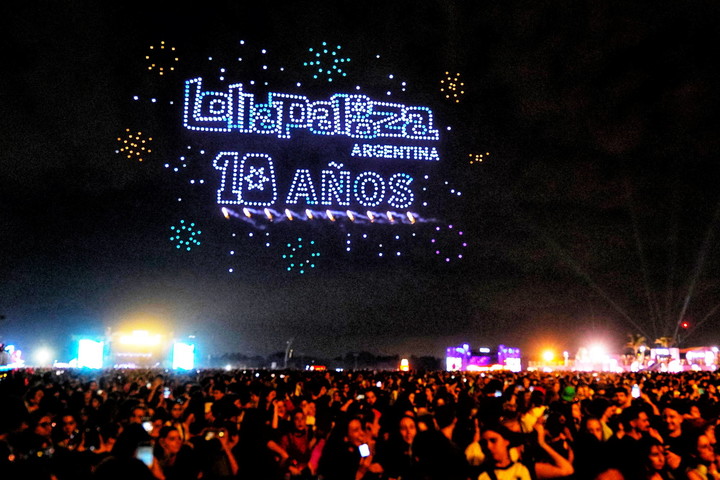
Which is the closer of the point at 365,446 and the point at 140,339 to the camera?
the point at 365,446

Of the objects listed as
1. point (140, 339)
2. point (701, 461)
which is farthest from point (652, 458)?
point (140, 339)

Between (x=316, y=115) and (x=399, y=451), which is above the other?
(x=316, y=115)

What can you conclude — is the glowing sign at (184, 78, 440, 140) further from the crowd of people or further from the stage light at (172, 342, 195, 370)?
the stage light at (172, 342, 195, 370)

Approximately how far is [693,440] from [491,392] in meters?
7.54

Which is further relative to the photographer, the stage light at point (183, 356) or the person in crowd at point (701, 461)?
the stage light at point (183, 356)

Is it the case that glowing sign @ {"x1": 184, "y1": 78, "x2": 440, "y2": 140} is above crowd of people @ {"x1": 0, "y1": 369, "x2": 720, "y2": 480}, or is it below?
above

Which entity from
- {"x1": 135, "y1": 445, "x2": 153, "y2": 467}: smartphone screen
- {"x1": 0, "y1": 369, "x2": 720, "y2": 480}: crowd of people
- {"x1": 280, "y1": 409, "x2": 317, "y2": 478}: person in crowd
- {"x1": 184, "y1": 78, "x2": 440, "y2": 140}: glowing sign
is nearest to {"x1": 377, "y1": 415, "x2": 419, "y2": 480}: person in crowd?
{"x1": 0, "y1": 369, "x2": 720, "y2": 480}: crowd of people

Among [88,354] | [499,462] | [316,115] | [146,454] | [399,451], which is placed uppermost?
[316,115]

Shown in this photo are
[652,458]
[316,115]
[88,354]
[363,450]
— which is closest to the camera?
[652,458]

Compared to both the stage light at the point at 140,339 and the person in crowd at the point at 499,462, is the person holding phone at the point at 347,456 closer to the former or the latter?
the person in crowd at the point at 499,462

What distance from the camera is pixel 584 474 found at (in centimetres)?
386

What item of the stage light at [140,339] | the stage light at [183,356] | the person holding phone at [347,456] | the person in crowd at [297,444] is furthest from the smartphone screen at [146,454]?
the stage light at [140,339]

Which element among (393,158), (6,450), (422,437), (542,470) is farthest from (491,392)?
(6,450)

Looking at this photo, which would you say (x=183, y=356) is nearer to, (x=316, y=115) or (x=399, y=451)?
(x=316, y=115)
